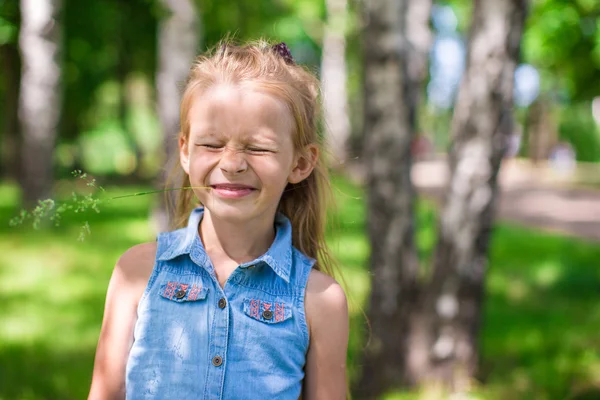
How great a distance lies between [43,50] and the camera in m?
11.0

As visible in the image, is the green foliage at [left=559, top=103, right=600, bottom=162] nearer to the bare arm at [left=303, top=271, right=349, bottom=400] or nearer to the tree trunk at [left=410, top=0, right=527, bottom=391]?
the tree trunk at [left=410, top=0, right=527, bottom=391]

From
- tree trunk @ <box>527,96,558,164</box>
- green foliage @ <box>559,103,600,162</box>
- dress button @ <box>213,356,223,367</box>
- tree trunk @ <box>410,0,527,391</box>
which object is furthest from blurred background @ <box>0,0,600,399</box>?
green foliage @ <box>559,103,600,162</box>

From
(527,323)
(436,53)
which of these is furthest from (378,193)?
(436,53)

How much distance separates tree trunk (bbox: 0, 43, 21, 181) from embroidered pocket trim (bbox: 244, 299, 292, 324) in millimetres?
17140

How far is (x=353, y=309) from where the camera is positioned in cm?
686

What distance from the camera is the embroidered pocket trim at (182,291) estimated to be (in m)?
1.90

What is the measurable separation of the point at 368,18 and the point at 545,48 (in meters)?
2.22

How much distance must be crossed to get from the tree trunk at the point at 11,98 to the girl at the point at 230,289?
17.0m

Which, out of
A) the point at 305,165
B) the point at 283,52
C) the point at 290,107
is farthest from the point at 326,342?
the point at 283,52

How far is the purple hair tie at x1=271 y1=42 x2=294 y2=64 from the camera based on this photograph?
Answer: 6.88 feet

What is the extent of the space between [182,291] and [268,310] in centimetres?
22

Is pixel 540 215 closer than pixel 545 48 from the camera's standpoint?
No

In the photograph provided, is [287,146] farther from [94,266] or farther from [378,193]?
[94,266]

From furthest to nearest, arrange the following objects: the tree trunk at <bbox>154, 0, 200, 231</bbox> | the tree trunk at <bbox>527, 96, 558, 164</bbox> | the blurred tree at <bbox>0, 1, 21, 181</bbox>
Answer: the tree trunk at <bbox>527, 96, 558, 164</bbox>, the blurred tree at <bbox>0, 1, 21, 181</bbox>, the tree trunk at <bbox>154, 0, 200, 231</bbox>
